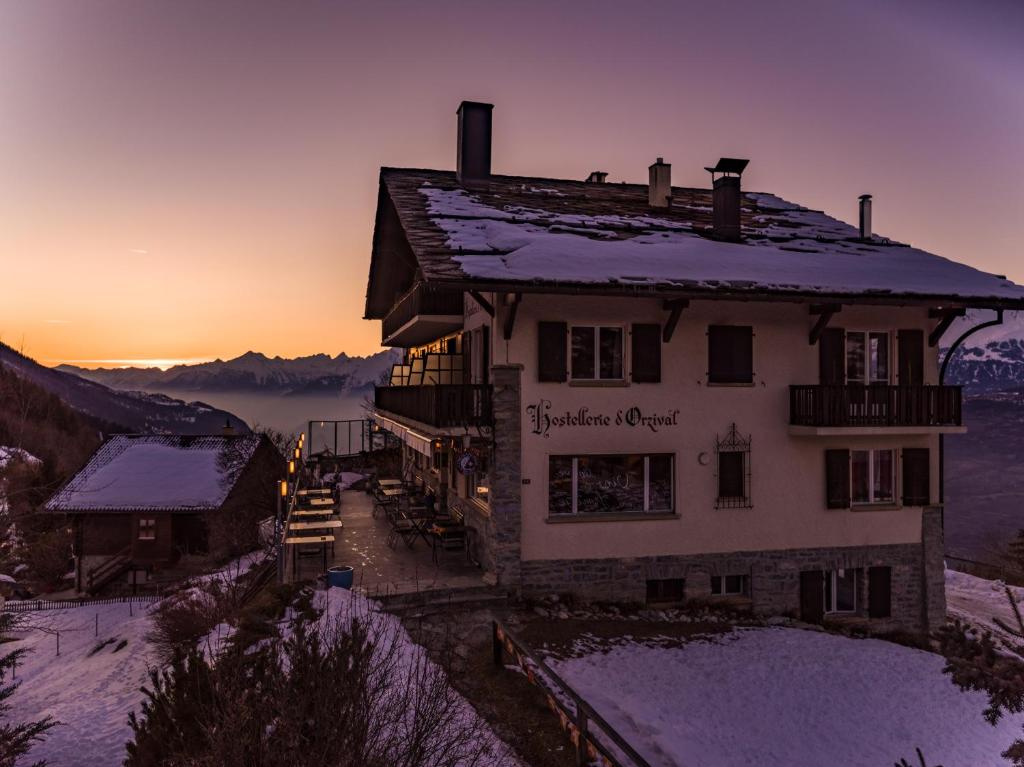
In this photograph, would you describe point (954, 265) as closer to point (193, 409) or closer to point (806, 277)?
point (806, 277)

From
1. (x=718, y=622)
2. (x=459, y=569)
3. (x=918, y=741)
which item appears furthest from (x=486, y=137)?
(x=918, y=741)

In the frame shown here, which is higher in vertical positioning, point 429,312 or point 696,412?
point 429,312

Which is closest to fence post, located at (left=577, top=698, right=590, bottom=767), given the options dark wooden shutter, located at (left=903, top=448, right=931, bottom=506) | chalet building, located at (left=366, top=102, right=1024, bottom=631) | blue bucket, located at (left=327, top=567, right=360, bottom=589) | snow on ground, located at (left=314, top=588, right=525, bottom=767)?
snow on ground, located at (left=314, top=588, right=525, bottom=767)

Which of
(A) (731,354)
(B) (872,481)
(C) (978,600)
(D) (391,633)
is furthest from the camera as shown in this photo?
(C) (978,600)

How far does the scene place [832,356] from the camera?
16094 mm

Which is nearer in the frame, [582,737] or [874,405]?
[582,737]

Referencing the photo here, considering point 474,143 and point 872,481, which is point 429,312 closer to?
point 474,143

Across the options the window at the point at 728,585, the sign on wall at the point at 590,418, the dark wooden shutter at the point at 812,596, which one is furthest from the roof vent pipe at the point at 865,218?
the window at the point at 728,585

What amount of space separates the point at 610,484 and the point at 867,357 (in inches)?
275

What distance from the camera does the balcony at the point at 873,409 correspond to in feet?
49.8

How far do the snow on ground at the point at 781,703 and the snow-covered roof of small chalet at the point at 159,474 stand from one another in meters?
26.6

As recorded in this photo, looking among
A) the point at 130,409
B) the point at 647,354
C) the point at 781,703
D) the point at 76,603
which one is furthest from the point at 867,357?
the point at 130,409

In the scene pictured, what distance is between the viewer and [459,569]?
15.3 m

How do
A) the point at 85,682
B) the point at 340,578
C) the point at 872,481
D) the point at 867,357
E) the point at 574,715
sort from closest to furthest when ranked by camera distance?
1. the point at 574,715
2. the point at 340,578
3. the point at 872,481
4. the point at 867,357
5. the point at 85,682
